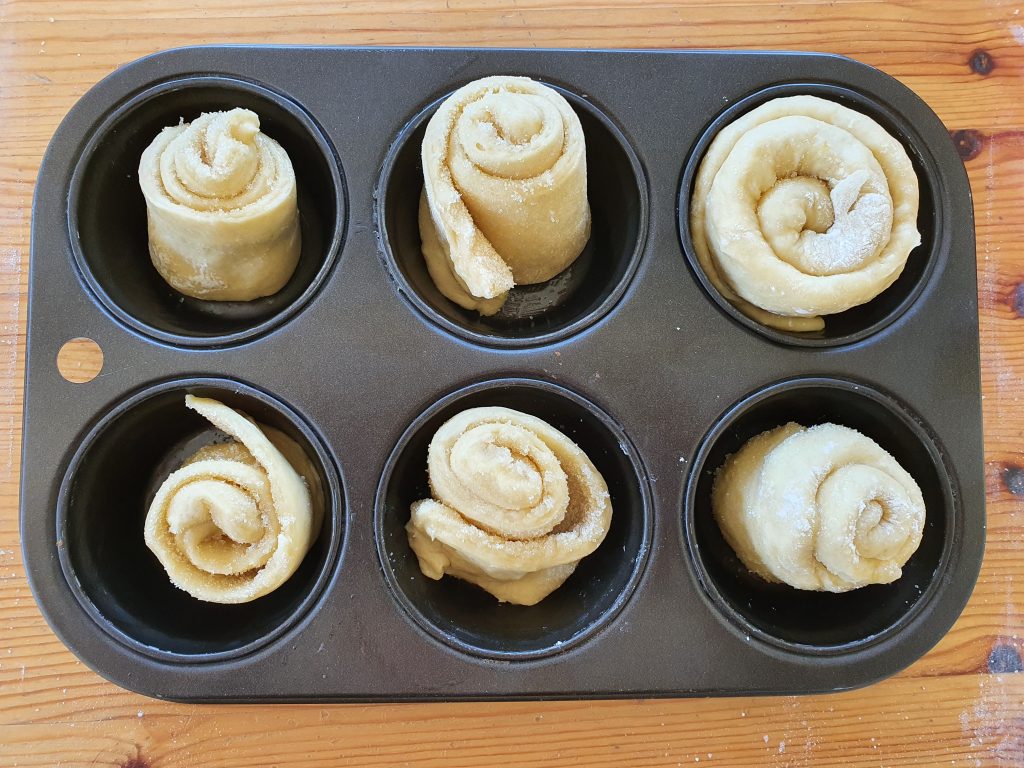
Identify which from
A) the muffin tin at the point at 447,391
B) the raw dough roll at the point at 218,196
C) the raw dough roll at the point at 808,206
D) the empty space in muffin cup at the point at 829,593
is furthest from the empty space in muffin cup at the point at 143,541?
the raw dough roll at the point at 808,206

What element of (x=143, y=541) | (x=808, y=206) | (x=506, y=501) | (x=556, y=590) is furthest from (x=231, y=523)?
(x=808, y=206)

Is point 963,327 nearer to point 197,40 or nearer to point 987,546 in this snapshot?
point 987,546

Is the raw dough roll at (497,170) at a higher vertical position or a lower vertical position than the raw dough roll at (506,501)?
higher

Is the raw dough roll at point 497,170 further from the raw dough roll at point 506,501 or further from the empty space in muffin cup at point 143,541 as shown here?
the empty space in muffin cup at point 143,541

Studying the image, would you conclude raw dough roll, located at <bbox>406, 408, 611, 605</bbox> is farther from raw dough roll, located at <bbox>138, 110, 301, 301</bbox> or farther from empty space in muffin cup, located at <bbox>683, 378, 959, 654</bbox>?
raw dough roll, located at <bbox>138, 110, 301, 301</bbox>

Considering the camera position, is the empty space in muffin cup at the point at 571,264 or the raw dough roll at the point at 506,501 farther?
the empty space in muffin cup at the point at 571,264

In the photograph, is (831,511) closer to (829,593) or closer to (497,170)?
(829,593)
